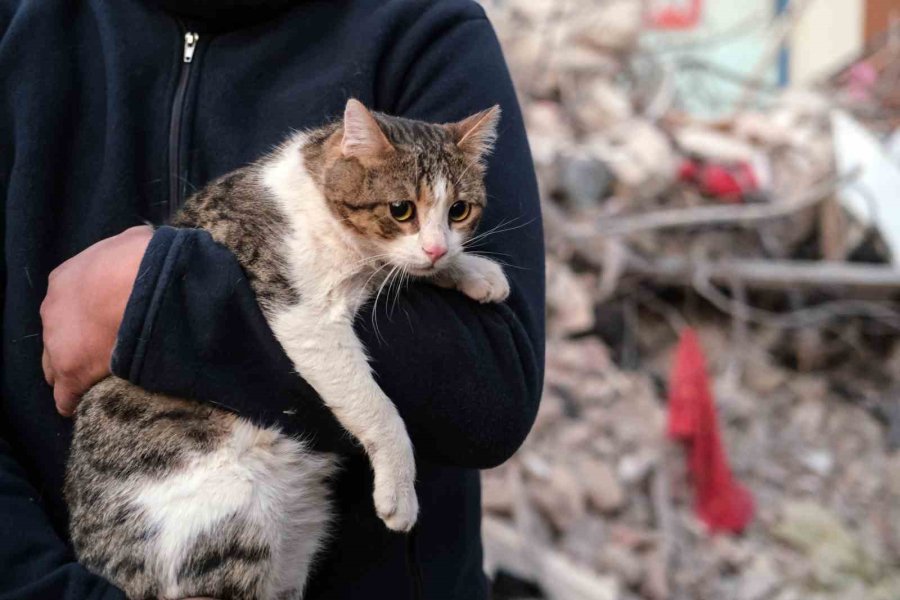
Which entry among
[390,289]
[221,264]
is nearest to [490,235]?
[390,289]

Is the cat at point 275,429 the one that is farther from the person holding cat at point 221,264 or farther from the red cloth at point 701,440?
the red cloth at point 701,440

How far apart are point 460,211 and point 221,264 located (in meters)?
0.60

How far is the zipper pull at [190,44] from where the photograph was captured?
1.86 metres

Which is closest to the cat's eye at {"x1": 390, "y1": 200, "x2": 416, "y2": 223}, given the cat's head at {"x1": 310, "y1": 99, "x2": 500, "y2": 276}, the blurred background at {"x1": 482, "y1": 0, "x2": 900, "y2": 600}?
the cat's head at {"x1": 310, "y1": 99, "x2": 500, "y2": 276}

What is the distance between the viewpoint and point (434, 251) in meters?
1.77

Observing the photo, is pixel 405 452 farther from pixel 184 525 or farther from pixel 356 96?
pixel 356 96

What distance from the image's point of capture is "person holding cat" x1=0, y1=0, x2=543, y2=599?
4.91 ft

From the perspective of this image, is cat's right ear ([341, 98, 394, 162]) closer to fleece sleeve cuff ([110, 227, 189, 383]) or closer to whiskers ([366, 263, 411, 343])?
whiskers ([366, 263, 411, 343])

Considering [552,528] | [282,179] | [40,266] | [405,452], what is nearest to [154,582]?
[405,452]

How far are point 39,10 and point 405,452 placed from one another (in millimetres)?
1178

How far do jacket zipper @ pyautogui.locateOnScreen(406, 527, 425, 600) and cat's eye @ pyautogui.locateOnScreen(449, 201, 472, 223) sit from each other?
0.67m

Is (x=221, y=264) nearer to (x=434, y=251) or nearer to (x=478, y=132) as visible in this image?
(x=434, y=251)

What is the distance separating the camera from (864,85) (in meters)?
8.80

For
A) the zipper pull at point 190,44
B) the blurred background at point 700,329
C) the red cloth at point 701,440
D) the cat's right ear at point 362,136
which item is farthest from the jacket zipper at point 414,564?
the red cloth at point 701,440
